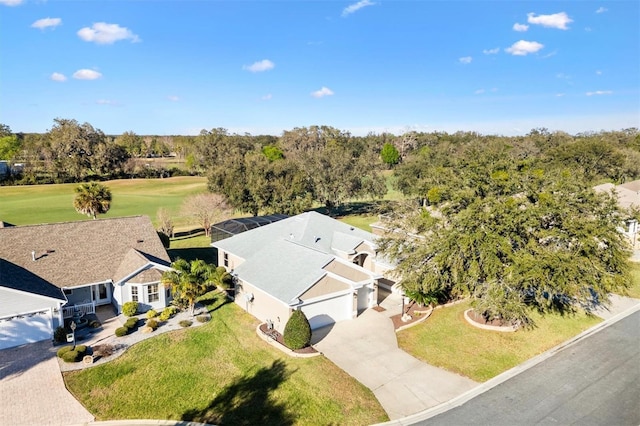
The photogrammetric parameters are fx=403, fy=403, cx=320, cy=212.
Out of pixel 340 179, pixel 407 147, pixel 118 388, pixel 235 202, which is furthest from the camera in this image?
pixel 407 147

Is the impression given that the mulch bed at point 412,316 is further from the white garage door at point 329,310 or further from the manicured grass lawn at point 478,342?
the white garage door at point 329,310

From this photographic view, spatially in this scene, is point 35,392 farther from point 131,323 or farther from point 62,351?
point 131,323

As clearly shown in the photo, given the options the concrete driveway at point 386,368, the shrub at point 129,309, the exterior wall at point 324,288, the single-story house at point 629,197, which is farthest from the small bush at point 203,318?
the single-story house at point 629,197

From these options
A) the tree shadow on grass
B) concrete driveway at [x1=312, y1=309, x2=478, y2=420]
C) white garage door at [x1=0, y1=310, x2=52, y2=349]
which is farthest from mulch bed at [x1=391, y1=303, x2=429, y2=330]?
white garage door at [x1=0, y1=310, x2=52, y2=349]

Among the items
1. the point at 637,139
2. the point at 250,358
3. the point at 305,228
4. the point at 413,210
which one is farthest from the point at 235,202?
the point at 637,139

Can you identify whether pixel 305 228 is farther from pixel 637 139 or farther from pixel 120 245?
pixel 637 139

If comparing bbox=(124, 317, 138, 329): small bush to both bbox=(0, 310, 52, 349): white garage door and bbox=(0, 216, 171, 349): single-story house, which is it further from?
bbox=(0, 310, 52, 349): white garage door
